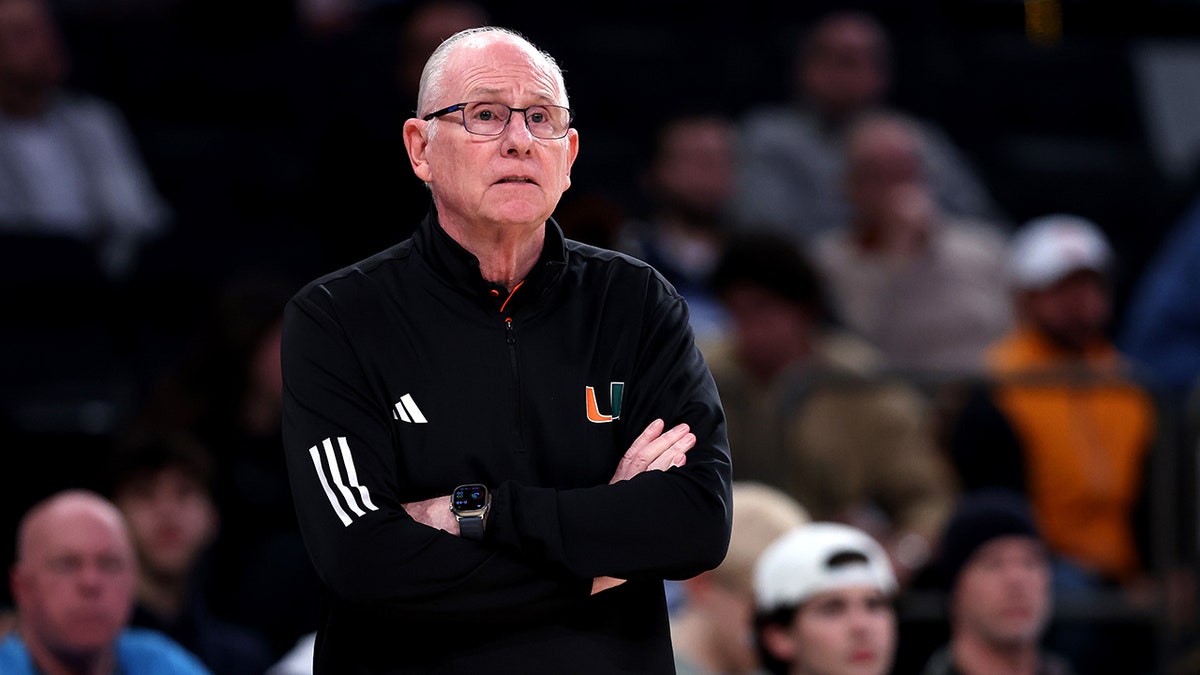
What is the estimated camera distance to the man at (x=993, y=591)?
18.5 feet

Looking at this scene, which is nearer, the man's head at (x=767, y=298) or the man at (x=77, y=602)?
the man at (x=77, y=602)

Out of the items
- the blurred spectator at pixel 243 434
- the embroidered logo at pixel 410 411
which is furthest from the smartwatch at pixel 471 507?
the blurred spectator at pixel 243 434

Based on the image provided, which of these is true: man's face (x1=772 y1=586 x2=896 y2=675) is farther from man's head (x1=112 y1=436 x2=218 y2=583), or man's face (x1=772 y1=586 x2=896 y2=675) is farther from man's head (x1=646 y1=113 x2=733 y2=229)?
man's head (x1=646 y1=113 x2=733 y2=229)

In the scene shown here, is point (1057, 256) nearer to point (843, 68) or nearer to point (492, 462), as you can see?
point (843, 68)

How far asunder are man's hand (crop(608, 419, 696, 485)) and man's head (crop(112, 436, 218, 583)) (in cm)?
318

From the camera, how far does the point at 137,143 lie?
8250 millimetres

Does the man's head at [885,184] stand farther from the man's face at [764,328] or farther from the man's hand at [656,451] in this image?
the man's hand at [656,451]

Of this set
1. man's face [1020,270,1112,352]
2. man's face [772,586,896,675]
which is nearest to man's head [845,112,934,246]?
man's face [1020,270,1112,352]

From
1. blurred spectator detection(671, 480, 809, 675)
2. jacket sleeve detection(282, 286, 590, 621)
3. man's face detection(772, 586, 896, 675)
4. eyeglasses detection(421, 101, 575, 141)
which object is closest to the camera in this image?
jacket sleeve detection(282, 286, 590, 621)

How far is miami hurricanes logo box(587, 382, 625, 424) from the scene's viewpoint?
270cm

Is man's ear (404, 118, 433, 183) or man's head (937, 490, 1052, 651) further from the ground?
man's ear (404, 118, 433, 183)

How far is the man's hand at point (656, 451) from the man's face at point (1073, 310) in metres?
4.67

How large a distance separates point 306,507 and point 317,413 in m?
0.13

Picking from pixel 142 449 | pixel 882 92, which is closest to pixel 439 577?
pixel 142 449
